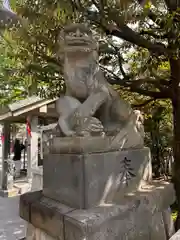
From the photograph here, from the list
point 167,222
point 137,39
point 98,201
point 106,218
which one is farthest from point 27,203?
point 137,39

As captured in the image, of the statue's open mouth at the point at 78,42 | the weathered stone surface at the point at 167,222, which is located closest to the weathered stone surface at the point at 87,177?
the weathered stone surface at the point at 167,222

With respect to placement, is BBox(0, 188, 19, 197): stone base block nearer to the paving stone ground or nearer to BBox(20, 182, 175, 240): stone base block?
the paving stone ground

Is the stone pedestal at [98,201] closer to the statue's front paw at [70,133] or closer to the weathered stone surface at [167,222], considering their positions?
the weathered stone surface at [167,222]

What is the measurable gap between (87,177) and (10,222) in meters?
3.30

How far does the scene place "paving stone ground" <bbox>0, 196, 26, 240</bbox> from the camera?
363cm

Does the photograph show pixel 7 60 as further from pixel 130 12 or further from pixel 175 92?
pixel 175 92

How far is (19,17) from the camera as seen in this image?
239cm

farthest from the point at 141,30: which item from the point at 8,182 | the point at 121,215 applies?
the point at 8,182

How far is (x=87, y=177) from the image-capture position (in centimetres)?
166

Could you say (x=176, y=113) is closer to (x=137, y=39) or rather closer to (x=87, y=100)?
(x=137, y=39)

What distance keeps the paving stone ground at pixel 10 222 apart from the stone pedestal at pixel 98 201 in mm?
1829

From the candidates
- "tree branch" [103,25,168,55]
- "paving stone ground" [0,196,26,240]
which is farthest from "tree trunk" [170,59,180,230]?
"paving stone ground" [0,196,26,240]

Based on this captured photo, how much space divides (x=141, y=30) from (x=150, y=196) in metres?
2.32

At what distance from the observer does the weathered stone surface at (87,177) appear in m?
1.66
